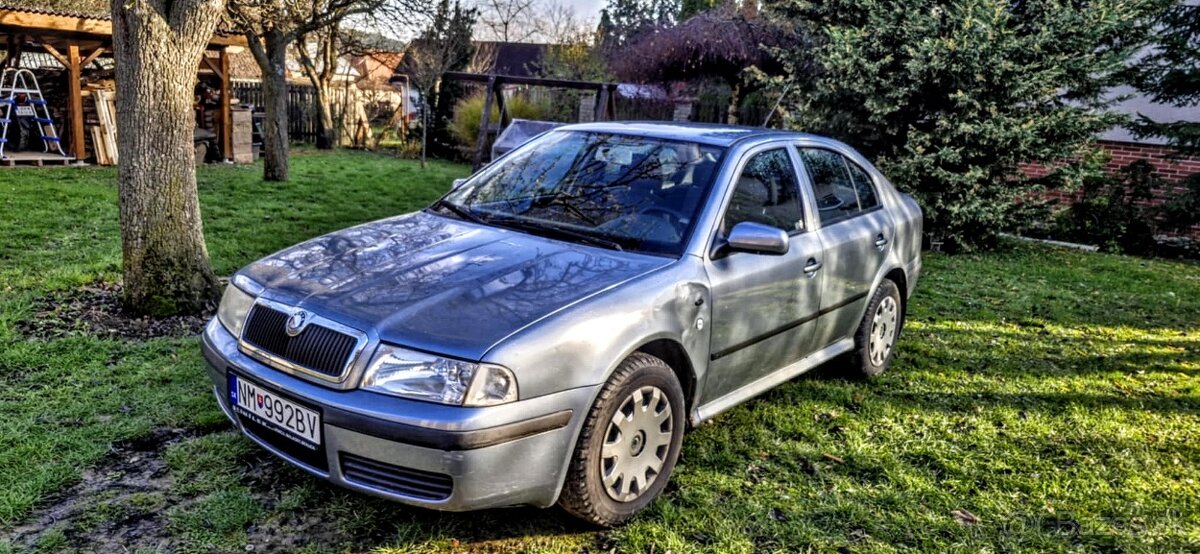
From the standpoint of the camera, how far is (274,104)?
13.1 m

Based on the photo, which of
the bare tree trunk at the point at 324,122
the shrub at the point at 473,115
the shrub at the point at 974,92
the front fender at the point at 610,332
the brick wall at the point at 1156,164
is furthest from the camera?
the bare tree trunk at the point at 324,122

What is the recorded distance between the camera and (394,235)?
3.75m

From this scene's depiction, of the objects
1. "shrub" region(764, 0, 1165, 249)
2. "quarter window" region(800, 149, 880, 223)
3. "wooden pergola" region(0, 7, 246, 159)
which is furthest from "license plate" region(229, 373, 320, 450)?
"wooden pergola" region(0, 7, 246, 159)

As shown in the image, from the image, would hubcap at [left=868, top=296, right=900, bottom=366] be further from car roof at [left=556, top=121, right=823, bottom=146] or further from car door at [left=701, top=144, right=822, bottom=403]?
car roof at [left=556, top=121, right=823, bottom=146]

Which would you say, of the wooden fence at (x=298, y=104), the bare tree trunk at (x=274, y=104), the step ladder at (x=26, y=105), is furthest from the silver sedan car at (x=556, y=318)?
the wooden fence at (x=298, y=104)

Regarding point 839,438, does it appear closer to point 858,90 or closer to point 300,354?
point 300,354

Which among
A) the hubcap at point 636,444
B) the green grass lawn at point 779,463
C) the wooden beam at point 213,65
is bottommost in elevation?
the green grass lawn at point 779,463

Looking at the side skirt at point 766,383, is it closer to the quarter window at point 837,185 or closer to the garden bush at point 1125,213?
the quarter window at point 837,185

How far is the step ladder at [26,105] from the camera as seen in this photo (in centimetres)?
1295

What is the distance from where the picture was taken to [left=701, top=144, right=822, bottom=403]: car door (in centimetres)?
358

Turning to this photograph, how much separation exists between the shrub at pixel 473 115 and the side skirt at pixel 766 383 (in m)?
14.8

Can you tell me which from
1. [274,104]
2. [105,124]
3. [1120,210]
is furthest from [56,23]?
[1120,210]

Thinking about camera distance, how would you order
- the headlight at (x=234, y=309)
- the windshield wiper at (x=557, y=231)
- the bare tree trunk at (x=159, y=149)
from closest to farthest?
the headlight at (x=234, y=309), the windshield wiper at (x=557, y=231), the bare tree trunk at (x=159, y=149)

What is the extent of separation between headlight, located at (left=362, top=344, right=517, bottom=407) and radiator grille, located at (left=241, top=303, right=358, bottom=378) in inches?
5.3
